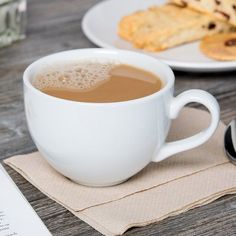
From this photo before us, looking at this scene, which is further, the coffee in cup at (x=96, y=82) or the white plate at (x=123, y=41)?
the white plate at (x=123, y=41)

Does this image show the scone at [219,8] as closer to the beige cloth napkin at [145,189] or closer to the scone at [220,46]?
the scone at [220,46]

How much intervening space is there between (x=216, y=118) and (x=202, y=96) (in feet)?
0.09

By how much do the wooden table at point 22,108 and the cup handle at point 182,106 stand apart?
0.07 m

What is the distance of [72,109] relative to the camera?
2.25 feet

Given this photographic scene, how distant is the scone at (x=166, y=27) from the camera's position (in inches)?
45.1

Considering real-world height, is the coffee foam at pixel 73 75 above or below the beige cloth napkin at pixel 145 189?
above

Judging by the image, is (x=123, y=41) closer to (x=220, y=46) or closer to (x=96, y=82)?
(x=220, y=46)

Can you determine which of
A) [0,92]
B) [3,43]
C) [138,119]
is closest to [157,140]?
[138,119]

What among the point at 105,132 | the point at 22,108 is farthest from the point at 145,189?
the point at 22,108

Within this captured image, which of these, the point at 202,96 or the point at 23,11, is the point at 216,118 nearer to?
the point at 202,96

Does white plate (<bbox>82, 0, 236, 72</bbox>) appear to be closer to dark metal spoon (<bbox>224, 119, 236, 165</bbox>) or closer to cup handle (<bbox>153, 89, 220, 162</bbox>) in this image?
dark metal spoon (<bbox>224, 119, 236, 165</bbox>)

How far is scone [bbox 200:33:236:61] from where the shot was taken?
3.53 ft

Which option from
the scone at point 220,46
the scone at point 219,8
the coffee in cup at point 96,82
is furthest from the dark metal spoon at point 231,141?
the scone at point 219,8

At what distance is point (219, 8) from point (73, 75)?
1.62 feet
